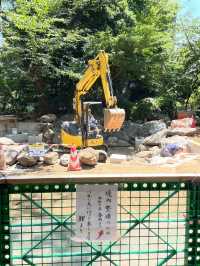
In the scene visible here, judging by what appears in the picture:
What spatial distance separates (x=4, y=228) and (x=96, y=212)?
1.81 feet

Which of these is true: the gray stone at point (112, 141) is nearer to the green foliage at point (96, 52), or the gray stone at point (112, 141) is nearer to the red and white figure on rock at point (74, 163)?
the green foliage at point (96, 52)

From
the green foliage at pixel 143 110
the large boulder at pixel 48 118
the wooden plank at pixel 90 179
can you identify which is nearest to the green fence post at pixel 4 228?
the wooden plank at pixel 90 179

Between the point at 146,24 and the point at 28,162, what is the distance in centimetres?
1006

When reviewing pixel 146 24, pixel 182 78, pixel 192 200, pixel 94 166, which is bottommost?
pixel 94 166

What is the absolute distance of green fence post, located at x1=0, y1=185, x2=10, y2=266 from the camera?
261cm

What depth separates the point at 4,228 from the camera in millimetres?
2648

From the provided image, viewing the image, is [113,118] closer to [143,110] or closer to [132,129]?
[132,129]

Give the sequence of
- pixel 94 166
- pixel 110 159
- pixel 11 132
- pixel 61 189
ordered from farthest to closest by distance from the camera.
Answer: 1. pixel 11 132
2. pixel 110 159
3. pixel 94 166
4. pixel 61 189

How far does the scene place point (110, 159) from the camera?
40.4ft

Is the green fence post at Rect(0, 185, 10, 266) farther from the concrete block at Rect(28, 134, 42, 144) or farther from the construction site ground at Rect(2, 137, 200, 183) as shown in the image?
the concrete block at Rect(28, 134, 42, 144)

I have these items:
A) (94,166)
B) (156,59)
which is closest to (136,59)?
(156,59)

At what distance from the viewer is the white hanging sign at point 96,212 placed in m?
2.64

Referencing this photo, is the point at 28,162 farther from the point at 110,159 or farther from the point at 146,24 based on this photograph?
the point at 146,24

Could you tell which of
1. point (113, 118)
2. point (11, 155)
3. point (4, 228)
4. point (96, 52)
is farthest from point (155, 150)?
point (4, 228)
